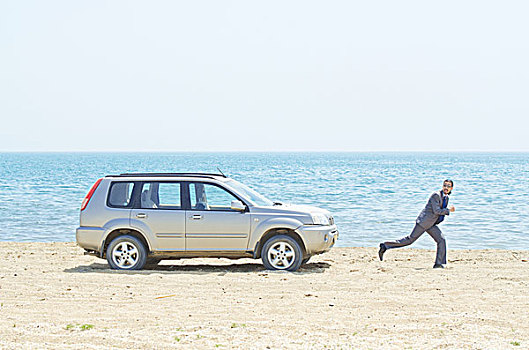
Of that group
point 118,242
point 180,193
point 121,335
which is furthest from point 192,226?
point 121,335

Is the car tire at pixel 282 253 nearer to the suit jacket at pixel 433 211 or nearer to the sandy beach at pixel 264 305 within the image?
the sandy beach at pixel 264 305

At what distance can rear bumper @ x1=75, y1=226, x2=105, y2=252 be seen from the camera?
10.7m

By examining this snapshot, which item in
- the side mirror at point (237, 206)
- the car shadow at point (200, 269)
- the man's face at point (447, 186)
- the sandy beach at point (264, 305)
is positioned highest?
the man's face at point (447, 186)

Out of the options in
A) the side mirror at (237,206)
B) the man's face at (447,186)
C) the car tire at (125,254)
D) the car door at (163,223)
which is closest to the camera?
the side mirror at (237,206)

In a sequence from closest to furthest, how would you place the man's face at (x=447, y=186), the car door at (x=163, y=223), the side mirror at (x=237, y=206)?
1. the side mirror at (x=237, y=206)
2. the car door at (x=163, y=223)
3. the man's face at (x=447, y=186)

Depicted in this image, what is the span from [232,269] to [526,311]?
5.02 m

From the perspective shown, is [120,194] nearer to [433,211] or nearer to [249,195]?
[249,195]

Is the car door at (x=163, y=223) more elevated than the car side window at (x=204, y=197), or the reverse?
the car side window at (x=204, y=197)

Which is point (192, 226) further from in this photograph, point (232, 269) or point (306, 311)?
point (306, 311)

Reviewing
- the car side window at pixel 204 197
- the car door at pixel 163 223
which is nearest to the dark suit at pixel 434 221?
the car side window at pixel 204 197

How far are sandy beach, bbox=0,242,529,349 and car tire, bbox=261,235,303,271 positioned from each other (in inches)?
9.4

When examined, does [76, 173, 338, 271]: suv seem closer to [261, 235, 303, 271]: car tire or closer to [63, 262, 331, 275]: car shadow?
[261, 235, 303, 271]: car tire

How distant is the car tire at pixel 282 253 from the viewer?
10.6 metres

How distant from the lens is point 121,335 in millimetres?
6500
